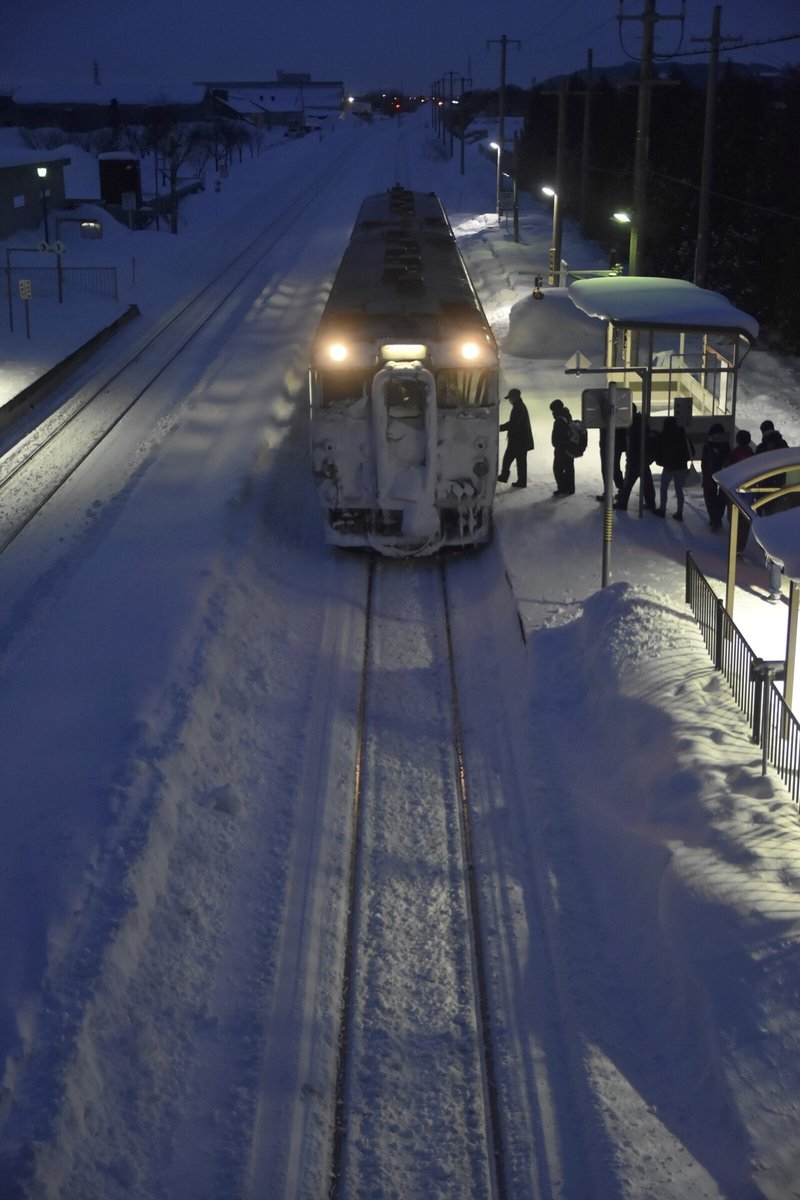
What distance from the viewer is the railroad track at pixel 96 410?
18234 mm

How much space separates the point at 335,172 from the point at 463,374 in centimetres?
7203

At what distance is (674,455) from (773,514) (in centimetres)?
485

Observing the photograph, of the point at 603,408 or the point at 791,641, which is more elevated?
the point at 603,408

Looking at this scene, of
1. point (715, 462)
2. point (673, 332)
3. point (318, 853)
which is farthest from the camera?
point (673, 332)

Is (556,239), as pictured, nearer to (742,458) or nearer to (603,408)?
(742,458)

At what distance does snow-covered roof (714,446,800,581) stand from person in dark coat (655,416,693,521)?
3.29m

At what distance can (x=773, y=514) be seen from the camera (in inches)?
424

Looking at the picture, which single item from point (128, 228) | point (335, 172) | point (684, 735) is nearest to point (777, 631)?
point (684, 735)

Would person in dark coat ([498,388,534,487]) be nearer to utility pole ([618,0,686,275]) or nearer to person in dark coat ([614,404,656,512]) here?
person in dark coat ([614,404,656,512])

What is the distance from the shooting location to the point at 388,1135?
265 inches

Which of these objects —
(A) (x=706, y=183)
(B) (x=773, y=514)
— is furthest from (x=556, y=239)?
(B) (x=773, y=514)

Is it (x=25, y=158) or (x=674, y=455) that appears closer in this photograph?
(x=674, y=455)

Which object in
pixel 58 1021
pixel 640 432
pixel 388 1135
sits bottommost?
pixel 388 1135

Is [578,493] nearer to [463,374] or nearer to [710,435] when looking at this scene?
[710,435]
